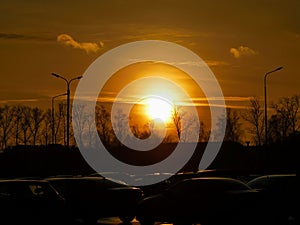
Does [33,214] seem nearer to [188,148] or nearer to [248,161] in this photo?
[248,161]

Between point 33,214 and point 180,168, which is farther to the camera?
point 180,168

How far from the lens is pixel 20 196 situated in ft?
63.5

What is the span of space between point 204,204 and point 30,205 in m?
5.82

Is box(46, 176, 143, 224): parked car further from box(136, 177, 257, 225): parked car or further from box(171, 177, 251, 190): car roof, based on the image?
box(171, 177, 251, 190): car roof

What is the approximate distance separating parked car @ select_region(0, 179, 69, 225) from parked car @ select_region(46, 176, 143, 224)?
3454mm

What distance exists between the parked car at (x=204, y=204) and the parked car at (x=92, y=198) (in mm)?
702

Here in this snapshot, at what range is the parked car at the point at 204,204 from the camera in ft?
67.8

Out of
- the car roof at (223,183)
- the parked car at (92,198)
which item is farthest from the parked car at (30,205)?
the car roof at (223,183)

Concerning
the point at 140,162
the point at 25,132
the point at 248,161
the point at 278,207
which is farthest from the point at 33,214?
the point at 25,132

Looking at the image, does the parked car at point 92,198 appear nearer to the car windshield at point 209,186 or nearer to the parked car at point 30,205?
the car windshield at point 209,186

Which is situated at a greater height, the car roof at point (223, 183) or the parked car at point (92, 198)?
the car roof at point (223, 183)

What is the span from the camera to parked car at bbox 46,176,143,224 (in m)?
23.1

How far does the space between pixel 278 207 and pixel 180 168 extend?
59.8 m

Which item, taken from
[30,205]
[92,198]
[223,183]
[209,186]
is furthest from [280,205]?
[30,205]
